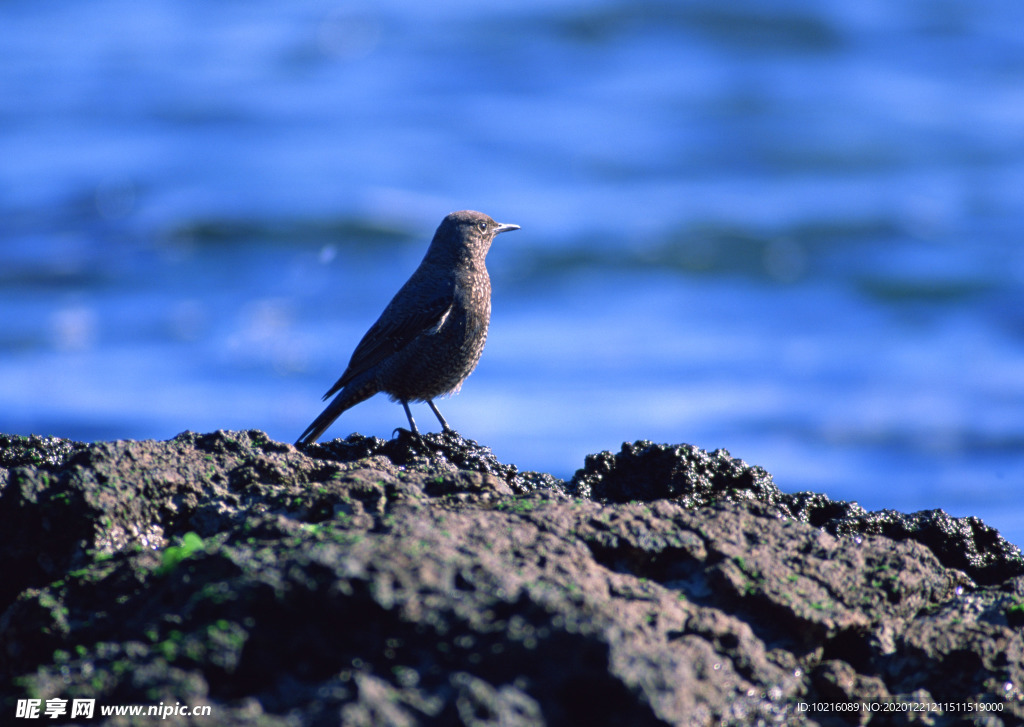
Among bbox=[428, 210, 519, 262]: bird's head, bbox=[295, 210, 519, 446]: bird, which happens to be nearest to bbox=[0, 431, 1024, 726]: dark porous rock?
bbox=[295, 210, 519, 446]: bird

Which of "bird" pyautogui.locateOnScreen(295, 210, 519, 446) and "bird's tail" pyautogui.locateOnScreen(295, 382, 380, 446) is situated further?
"bird" pyautogui.locateOnScreen(295, 210, 519, 446)

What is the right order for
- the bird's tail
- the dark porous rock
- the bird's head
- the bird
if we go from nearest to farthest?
the dark porous rock, the bird's tail, the bird, the bird's head

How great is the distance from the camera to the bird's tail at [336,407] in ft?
21.3

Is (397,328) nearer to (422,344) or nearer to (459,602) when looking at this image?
(422,344)

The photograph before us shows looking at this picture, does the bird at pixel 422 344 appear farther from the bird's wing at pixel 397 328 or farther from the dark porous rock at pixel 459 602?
the dark porous rock at pixel 459 602

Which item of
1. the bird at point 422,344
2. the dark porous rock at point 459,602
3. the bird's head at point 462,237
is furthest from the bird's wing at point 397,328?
the dark porous rock at point 459,602

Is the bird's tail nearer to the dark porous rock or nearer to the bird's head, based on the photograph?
the bird's head

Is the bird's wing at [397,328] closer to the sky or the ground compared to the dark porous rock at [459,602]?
closer to the sky

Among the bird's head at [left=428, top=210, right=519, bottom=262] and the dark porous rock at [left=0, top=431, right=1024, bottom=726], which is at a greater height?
the bird's head at [left=428, top=210, right=519, bottom=262]

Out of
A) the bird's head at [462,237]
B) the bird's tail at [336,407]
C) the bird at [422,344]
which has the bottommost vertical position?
the bird's tail at [336,407]

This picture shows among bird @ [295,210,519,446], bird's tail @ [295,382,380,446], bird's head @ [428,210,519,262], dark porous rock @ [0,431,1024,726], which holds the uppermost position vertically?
bird's head @ [428,210,519,262]

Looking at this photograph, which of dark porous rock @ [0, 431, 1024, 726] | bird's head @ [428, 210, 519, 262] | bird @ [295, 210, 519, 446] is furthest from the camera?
bird's head @ [428, 210, 519, 262]

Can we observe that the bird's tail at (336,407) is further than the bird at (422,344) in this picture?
No

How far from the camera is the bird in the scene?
6.64 meters
